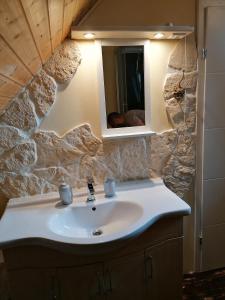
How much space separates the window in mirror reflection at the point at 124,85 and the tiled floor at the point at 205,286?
129 cm

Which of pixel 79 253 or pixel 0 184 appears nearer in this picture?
pixel 79 253

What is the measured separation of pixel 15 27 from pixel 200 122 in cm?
130

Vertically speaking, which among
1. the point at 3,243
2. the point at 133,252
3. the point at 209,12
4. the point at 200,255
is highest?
the point at 209,12

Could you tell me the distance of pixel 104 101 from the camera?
4.72 ft

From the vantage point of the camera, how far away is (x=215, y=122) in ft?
5.28

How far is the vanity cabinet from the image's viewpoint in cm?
109

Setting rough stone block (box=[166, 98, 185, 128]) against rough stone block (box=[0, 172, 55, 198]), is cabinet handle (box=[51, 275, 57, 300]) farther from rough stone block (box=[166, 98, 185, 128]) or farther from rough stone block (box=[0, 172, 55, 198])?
rough stone block (box=[166, 98, 185, 128])

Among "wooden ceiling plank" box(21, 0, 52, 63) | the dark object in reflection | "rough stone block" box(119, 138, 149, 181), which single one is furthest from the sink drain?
"wooden ceiling plank" box(21, 0, 52, 63)

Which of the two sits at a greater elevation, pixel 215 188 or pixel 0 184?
pixel 0 184

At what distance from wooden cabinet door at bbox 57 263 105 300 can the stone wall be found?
0.54 m

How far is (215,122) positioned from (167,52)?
58cm

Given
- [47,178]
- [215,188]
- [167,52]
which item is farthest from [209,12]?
[47,178]

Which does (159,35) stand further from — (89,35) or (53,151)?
(53,151)

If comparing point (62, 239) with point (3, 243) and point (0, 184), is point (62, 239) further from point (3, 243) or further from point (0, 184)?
point (0, 184)
